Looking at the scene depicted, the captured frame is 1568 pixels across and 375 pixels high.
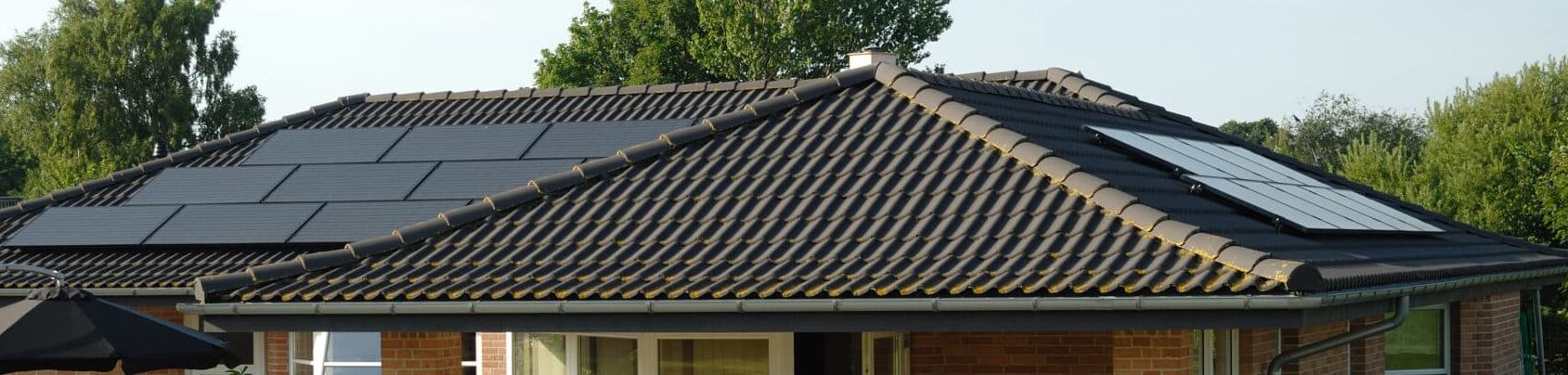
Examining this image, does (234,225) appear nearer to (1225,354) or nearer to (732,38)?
(1225,354)

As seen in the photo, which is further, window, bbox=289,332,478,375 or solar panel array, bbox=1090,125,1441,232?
window, bbox=289,332,478,375

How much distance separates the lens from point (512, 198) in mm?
11883

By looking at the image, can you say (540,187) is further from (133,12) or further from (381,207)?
(133,12)

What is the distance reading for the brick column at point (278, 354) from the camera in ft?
50.2

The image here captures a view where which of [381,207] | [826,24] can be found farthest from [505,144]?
[826,24]

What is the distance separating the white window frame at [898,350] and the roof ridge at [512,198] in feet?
7.39

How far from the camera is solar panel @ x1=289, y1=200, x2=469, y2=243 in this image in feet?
46.4

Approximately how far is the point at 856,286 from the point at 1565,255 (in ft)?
31.6

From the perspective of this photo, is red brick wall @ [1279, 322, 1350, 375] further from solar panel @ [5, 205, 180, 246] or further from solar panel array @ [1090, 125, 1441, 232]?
solar panel @ [5, 205, 180, 246]

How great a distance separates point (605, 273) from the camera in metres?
10.2

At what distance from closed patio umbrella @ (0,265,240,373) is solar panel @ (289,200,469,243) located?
11.7ft

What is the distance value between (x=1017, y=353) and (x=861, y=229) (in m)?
1.60

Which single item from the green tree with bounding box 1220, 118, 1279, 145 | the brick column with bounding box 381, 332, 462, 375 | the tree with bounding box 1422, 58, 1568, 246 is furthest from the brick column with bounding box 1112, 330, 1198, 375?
the green tree with bounding box 1220, 118, 1279, 145

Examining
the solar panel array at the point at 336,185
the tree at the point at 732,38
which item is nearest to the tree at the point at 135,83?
the tree at the point at 732,38
